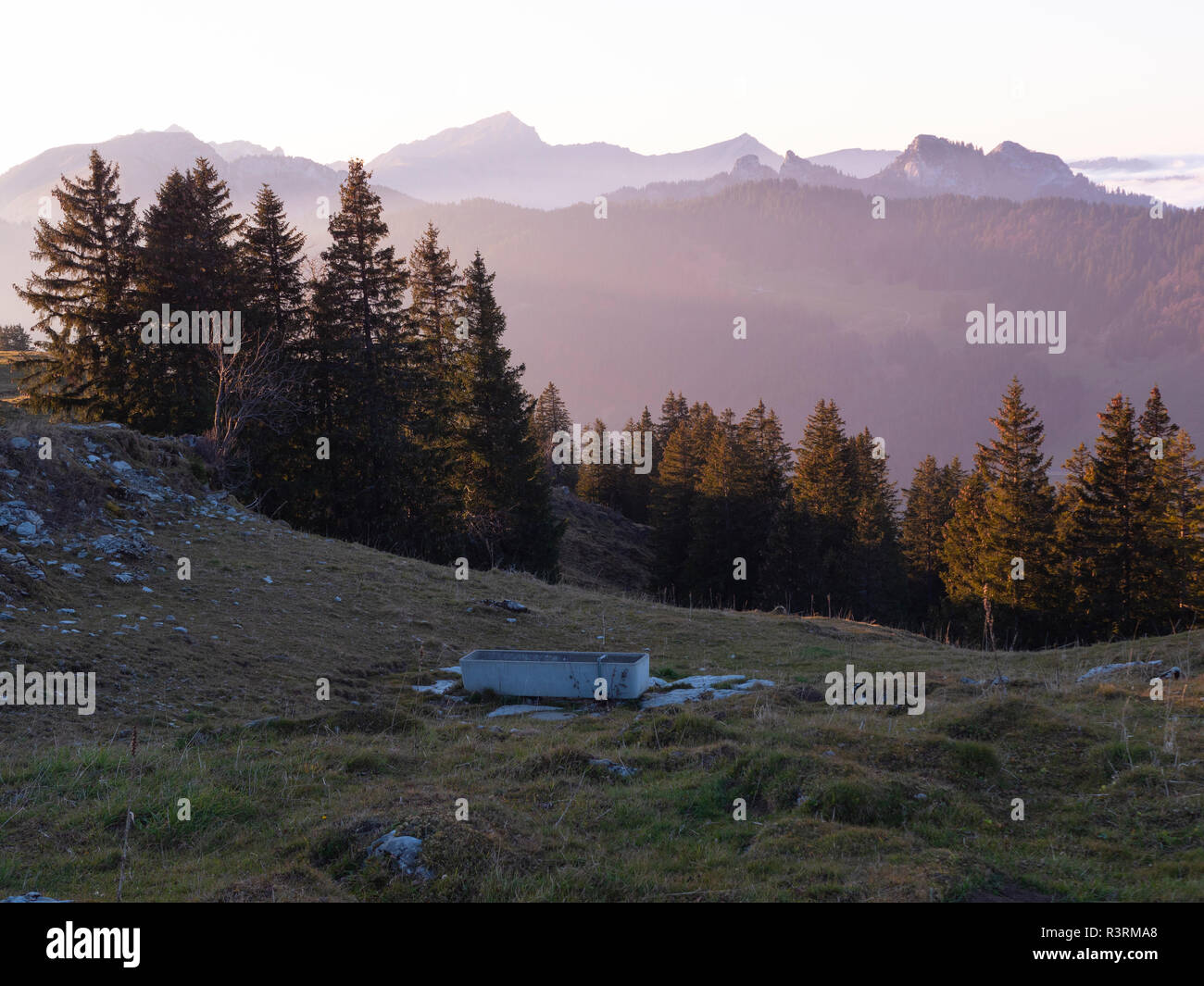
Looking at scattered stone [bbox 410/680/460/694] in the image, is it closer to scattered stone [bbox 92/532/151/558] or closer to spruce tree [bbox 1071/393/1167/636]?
scattered stone [bbox 92/532/151/558]

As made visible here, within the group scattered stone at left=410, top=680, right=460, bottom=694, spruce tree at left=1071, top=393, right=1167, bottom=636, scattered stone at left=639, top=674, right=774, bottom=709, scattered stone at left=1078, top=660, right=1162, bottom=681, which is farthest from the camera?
spruce tree at left=1071, top=393, right=1167, bottom=636

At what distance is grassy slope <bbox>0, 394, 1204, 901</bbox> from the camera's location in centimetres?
587

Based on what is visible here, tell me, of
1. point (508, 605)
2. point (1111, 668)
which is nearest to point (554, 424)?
point (508, 605)

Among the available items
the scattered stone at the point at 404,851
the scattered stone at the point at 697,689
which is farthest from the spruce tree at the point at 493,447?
the scattered stone at the point at 404,851

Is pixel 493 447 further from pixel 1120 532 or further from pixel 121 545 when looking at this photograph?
pixel 1120 532

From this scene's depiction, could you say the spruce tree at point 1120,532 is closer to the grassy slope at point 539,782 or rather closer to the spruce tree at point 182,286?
the grassy slope at point 539,782

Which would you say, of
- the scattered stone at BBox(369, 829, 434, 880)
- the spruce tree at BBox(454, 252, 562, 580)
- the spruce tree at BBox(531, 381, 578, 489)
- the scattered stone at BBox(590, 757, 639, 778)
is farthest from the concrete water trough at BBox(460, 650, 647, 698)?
the spruce tree at BBox(531, 381, 578, 489)

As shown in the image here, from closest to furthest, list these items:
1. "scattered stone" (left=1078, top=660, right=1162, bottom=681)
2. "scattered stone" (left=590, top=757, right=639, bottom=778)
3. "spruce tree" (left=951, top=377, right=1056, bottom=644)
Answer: "scattered stone" (left=590, top=757, right=639, bottom=778), "scattered stone" (left=1078, top=660, right=1162, bottom=681), "spruce tree" (left=951, top=377, right=1056, bottom=644)

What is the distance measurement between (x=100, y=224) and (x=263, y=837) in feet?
124

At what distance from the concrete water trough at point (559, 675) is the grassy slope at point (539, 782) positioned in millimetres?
562

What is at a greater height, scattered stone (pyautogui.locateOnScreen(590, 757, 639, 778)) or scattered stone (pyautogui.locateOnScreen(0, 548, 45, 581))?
scattered stone (pyautogui.locateOnScreen(0, 548, 45, 581))

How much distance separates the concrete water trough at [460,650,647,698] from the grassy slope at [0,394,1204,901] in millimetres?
562

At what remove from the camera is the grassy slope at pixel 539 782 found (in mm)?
5867

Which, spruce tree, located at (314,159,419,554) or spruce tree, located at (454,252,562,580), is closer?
spruce tree, located at (314,159,419,554)
